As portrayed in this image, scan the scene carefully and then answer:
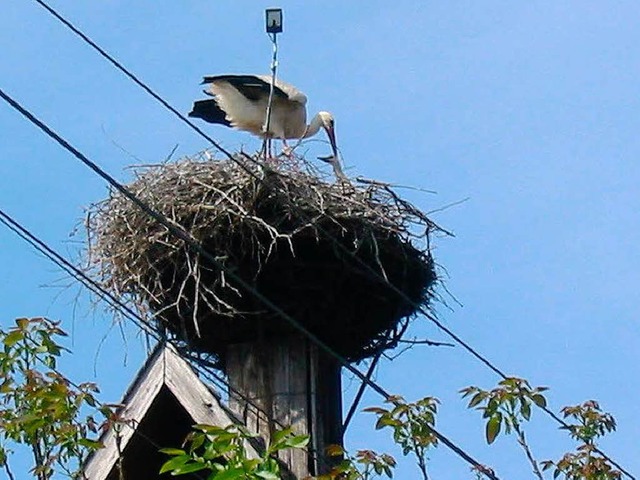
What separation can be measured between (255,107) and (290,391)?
4135mm

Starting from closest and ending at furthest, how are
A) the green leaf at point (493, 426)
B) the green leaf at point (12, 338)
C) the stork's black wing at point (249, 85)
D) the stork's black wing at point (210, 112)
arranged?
the green leaf at point (12, 338) < the green leaf at point (493, 426) < the stork's black wing at point (249, 85) < the stork's black wing at point (210, 112)

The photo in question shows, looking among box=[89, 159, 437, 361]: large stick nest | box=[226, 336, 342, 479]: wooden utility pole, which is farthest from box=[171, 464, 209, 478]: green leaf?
box=[89, 159, 437, 361]: large stick nest

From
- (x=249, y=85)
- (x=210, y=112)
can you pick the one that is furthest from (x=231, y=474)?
(x=210, y=112)

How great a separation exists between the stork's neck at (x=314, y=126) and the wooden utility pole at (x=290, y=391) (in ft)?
14.2

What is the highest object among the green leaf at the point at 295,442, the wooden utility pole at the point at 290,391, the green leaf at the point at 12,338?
the wooden utility pole at the point at 290,391

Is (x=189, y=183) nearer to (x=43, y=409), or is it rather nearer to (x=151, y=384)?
(x=151, y=384)

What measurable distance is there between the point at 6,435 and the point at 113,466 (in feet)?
3.28

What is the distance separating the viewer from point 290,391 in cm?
554

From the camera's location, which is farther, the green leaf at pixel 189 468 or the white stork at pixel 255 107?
the white stork at pixel 255 107

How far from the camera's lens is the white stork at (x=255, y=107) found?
936 centimetres

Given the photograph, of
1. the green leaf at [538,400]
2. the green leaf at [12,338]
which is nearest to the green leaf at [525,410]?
the green leaf at [538,400]

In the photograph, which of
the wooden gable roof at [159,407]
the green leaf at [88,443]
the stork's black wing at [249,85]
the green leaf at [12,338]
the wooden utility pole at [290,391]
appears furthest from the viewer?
the stork's black wing at [249,85]

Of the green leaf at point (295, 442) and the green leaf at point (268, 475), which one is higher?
the green leaf at point (295, 442)

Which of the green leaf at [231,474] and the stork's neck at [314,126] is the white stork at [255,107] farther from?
the green leaf at [231,474]
